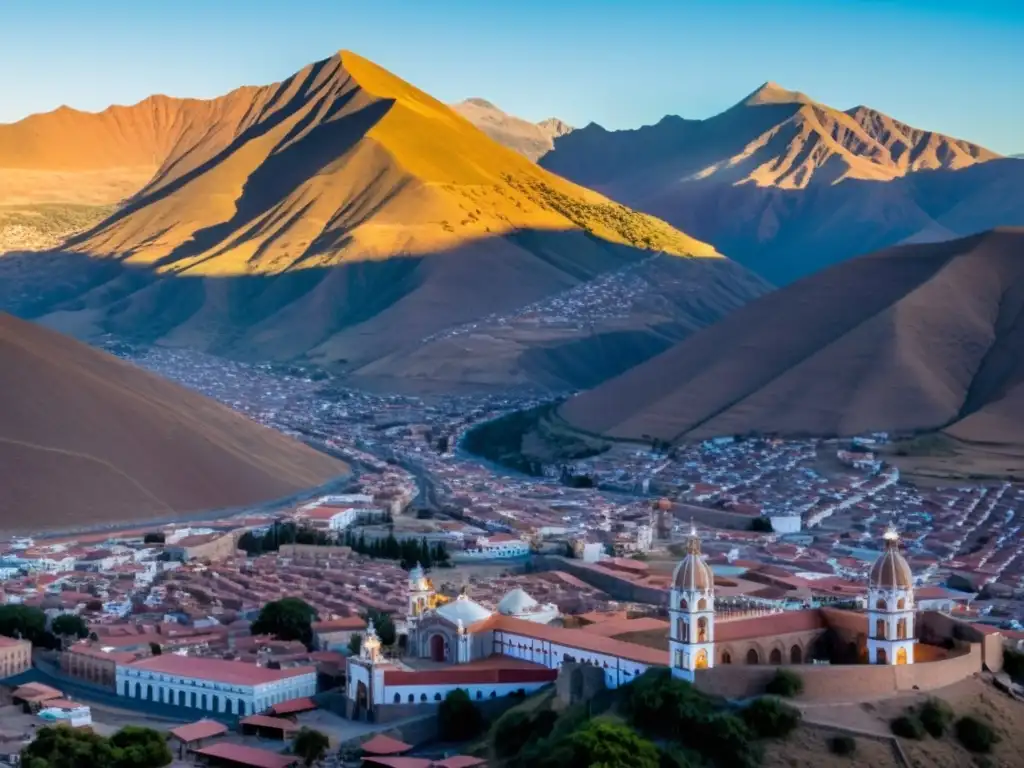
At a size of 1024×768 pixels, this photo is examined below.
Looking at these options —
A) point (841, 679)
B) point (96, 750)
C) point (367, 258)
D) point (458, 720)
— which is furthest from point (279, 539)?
point (367, 258)

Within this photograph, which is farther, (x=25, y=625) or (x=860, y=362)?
(x=860, y=362)

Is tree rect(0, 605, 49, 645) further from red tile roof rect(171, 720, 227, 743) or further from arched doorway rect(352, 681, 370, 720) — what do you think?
arched doorway rect(352, 681, 370, 720)

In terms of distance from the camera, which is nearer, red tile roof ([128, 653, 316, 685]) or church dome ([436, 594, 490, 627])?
red tile roof ([128, 653, 316, 685])

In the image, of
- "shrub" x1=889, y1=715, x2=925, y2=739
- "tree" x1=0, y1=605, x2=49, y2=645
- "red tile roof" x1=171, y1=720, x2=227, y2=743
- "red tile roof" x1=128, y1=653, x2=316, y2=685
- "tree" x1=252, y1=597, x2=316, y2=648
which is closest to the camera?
"shrub" x1=889, y1=715, x2=925, y2=739

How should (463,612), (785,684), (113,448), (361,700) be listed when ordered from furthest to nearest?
1. (113,448)
2. (463,612)
3. (361,700)
4. (785,684)

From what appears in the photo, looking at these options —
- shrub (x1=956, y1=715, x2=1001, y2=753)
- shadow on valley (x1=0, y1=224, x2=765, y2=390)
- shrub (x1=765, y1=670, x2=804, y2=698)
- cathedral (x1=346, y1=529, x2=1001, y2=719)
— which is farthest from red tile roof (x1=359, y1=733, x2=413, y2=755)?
shadow on valley (x1=0, y1=224, x2=765, y2=390)

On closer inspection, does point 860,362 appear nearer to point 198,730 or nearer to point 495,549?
point 495,549

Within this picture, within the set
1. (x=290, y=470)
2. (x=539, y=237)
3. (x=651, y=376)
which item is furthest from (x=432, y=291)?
(x=290, y=470)
